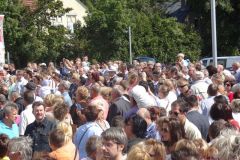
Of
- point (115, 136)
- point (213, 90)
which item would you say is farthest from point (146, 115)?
point (213, 90)

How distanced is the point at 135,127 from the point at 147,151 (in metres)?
2.15

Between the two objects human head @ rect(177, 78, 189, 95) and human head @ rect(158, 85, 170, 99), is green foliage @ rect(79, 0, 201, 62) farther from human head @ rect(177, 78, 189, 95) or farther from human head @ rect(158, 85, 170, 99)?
human head @ rect(158, 85, 170, 99)

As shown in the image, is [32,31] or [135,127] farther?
[32,31]

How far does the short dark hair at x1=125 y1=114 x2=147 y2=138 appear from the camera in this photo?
8.21 metres

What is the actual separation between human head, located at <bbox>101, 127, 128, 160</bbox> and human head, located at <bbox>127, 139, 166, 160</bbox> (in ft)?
1.47

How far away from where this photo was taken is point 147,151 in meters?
6.05

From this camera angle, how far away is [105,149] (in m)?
6.55

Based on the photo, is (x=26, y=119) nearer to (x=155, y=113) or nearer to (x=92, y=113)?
(x=92, y=113)

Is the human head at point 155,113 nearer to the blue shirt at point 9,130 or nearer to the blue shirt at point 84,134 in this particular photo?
the blue shirt at point 84,134

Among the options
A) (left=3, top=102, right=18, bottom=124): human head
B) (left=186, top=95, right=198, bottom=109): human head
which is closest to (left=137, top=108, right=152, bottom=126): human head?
(left=186, top=95, right=198, bottom=109): human head

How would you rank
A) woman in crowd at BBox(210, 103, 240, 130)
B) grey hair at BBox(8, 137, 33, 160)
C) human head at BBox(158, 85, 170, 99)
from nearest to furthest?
grey hair at BBox(8, 137, 33, 160), woman in crowd at BBox(210, 103, 240, 130), human head at BBox(158, 85, 170, 99)

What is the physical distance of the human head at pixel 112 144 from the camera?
654 cm

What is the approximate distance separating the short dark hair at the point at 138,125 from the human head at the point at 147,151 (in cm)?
192

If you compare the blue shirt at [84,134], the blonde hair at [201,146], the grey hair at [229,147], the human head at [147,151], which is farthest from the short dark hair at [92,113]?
the grey hair at [229,147]
